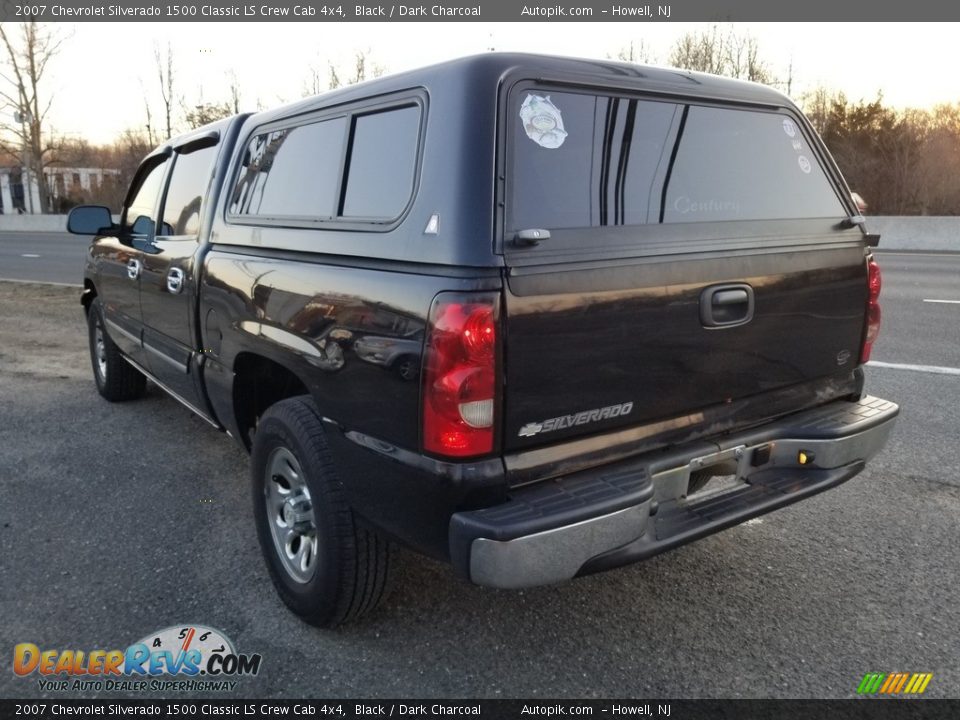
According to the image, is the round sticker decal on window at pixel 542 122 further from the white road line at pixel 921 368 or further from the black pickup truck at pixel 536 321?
the white road line at pixel 921 368

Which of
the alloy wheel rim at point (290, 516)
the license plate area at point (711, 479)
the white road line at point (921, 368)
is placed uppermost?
the license plate area at point (711, 479)

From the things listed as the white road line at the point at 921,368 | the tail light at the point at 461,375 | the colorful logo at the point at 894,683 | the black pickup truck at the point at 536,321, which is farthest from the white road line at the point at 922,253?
the tail light at the point at 461,375

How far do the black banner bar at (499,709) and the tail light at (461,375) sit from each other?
0.89 meters

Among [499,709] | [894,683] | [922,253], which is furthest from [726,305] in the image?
[922,253]

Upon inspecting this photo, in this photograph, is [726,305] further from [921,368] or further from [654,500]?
[921,368]

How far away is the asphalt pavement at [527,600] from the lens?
269 centimetres

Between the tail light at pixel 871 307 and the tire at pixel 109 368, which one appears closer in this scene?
the tail light at pixel 871 307

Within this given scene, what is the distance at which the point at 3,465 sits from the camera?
15.7ft

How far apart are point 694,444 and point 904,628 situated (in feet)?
3.55

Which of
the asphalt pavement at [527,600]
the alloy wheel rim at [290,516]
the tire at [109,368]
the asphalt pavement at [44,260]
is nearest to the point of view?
the asphalt pavement at [527,600]

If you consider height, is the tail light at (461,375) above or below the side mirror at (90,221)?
below

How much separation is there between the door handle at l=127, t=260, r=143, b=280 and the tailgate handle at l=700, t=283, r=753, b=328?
11.4ft

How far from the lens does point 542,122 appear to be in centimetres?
253

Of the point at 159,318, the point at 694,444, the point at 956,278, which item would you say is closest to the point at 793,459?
the point at 694,444
